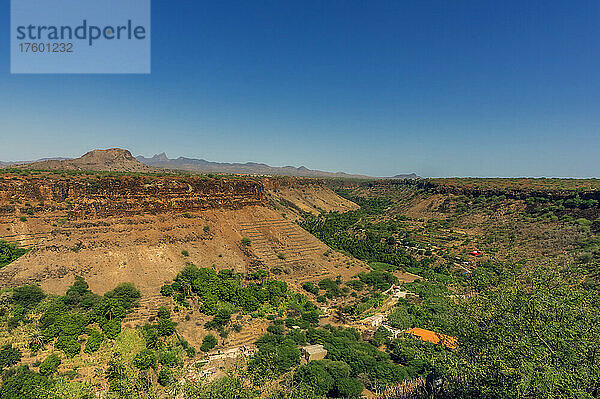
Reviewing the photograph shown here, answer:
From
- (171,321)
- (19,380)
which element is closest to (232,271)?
(171,321)

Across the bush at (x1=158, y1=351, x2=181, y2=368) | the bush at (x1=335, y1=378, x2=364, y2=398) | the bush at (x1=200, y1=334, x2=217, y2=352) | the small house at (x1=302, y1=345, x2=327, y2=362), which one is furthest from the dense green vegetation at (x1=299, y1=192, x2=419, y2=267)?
the bush at (x1=158, y1=351, x2=181, y2=368)

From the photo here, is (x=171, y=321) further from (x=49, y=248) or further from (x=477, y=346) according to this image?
(x=477, y=346)

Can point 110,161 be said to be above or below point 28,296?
above

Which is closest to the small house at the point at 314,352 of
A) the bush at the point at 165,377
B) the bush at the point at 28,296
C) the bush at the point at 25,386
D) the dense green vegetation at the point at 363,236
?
the bush at the point at 165,377

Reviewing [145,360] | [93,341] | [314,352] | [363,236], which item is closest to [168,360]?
[145,360]

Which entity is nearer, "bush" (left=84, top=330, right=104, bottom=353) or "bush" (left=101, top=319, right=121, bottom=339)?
"bush" (left=84, top=330, right=104, bottom=353)

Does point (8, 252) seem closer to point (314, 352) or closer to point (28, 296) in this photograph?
point (28, 296)

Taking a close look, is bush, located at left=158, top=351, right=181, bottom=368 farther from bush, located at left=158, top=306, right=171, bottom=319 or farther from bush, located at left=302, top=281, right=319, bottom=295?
bush, located at left=302, top=281, right=319, bottom=295

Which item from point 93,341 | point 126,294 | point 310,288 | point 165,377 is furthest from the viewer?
point 310,288

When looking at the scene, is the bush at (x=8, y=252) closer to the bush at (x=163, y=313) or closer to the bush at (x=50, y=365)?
the bush at (x=50, y=365)
